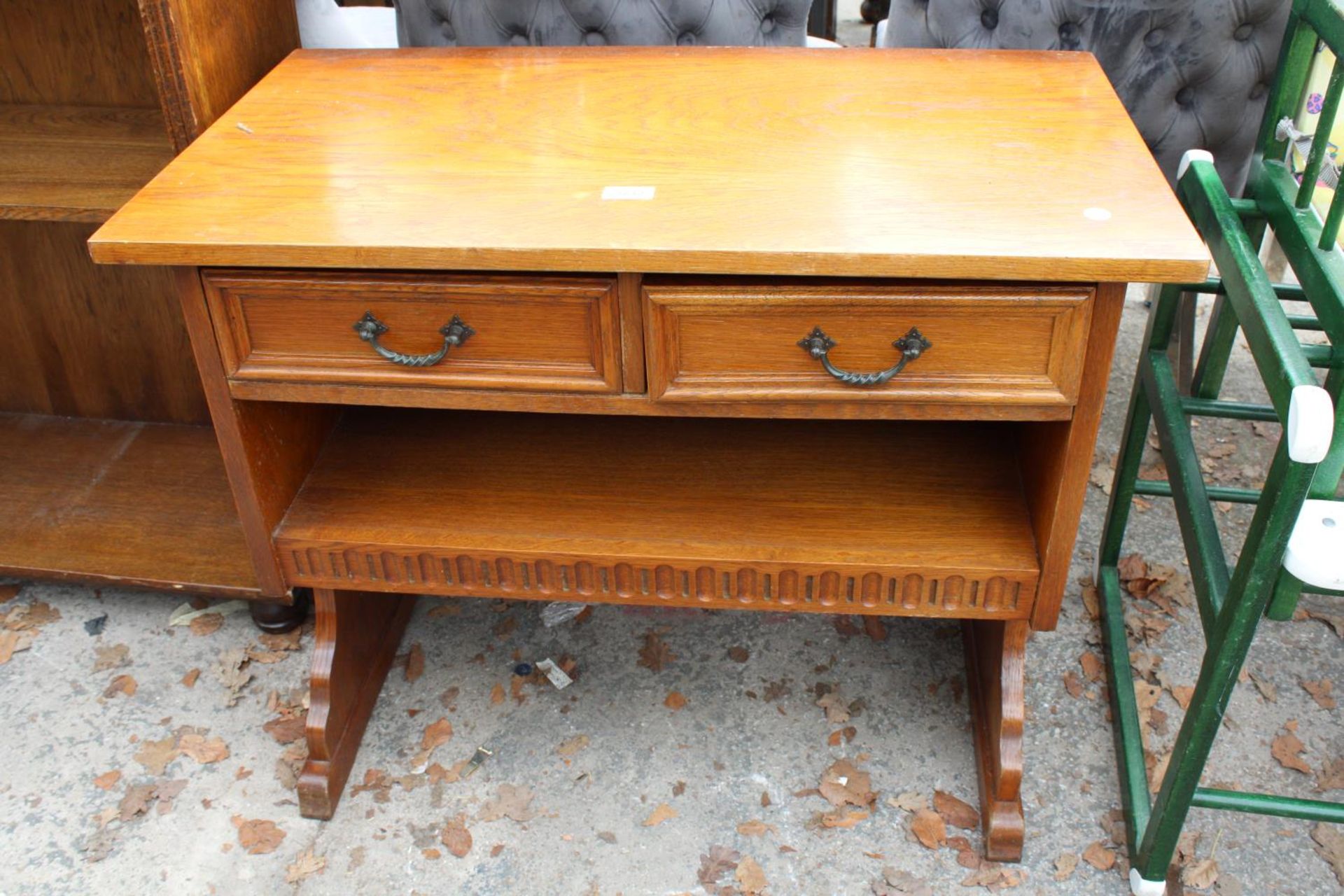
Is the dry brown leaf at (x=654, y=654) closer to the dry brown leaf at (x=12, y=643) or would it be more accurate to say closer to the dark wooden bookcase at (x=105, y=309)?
the dark wooden bookcase at (x=105, y=309)

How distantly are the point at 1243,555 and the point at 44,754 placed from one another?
183cm

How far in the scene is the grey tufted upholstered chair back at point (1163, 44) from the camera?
2.15m

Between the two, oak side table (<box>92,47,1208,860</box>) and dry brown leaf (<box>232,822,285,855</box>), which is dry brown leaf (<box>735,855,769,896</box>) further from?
dry brown leaf (<box>232,822,285,855</box>)

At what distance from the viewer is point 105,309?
223 centimetres

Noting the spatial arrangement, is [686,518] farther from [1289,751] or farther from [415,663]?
[1289,751]

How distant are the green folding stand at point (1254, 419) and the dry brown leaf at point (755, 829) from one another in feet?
1.70

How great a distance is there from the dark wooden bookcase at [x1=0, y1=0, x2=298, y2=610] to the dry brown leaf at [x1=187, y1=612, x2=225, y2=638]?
0.46 feet

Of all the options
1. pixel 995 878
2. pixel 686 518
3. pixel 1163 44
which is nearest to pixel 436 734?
pixel 686 518

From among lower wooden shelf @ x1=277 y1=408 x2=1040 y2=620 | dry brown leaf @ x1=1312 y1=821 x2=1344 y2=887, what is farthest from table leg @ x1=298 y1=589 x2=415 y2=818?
dry brown leaf @ x1=1312 y1=821 x2=1344 y2=887

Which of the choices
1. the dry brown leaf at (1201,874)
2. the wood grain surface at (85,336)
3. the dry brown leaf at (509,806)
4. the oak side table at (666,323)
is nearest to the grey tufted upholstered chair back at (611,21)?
the oak side table at (666,323)

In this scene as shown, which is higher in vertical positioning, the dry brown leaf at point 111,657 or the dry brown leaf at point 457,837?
the dry brown leaf at point 111,657

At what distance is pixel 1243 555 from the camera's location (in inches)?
52.2

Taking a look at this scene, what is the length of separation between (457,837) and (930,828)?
2.35 ft

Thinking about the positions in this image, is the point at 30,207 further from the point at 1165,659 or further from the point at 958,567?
the point at 1165,659
